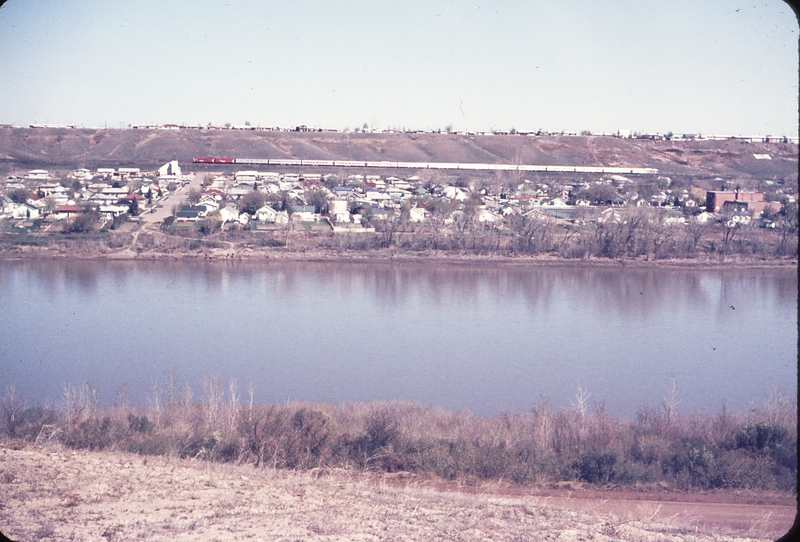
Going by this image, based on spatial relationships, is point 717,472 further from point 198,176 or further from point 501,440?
point 198,176

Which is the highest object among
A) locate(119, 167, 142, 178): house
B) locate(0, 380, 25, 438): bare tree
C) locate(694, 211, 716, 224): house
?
locate(119, 167, 142, 178): house

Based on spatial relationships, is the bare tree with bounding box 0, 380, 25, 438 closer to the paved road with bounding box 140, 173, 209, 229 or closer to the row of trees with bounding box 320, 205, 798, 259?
the row of trees with bounding box 320, 205, 798, 259

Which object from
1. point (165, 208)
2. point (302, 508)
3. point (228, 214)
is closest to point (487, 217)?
point (228, 214)

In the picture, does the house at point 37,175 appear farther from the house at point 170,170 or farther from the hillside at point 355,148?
the house at point 170,170

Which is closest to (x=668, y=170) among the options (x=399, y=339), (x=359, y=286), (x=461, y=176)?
(x=461, y=176)

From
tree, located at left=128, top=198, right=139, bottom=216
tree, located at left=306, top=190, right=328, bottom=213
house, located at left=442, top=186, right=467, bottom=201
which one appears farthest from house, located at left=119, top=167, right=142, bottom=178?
house, located at left=442, top=186, right=467, bottom=201

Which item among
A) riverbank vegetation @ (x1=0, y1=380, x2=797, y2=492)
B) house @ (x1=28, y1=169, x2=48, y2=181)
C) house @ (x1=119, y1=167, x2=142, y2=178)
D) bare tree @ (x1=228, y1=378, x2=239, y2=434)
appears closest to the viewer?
riverbank vegetation @ (x1=0, y1=380, x2=797, y2=492)
